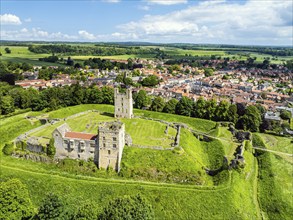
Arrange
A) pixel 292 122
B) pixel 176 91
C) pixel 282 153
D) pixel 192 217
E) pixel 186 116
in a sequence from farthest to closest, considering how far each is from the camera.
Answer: pixel 176 91 → pixel 292 122 → pixel 186 116 → pixel 282 153 → pixel 192 217

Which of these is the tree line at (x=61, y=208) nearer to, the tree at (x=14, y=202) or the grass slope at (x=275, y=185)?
the tree at (x=14, y=202)

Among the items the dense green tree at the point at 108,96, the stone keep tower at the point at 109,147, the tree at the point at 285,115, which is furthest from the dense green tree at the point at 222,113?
the stone keep tower at the point at 109,147

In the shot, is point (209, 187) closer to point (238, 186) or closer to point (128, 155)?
point (238, 186)

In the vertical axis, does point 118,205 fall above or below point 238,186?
above

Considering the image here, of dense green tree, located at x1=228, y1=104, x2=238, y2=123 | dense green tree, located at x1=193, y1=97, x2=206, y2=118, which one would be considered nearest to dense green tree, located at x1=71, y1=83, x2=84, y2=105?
dense green tree, located at x1=193, y1=97, x2=206, y2=118

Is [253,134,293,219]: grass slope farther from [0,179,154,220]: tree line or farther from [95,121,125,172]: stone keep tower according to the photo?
[95,121,125,172]: stone keep tower

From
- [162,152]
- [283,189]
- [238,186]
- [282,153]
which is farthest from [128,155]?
[282,153]

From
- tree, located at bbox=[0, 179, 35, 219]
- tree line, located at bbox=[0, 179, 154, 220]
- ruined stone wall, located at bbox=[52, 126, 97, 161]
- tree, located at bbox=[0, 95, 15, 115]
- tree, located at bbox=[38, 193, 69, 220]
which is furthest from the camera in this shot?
tree, located at bbox=[0, 95, 15, 115]
